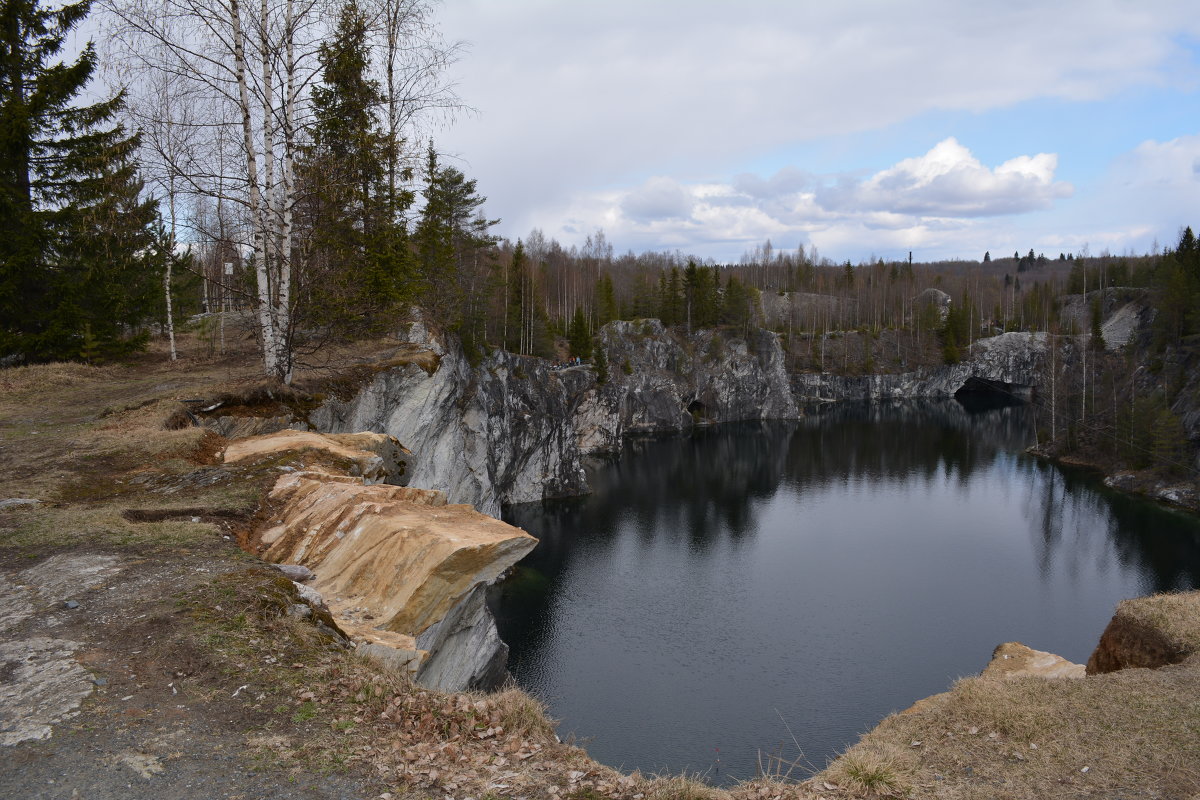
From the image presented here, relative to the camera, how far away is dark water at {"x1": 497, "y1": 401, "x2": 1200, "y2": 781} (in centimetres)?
2480

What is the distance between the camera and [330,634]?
6.92m

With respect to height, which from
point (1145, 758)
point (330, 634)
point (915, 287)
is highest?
point (915, 287)

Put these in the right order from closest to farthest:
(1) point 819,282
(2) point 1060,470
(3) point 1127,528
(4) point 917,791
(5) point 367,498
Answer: (4) point 917,791, (5) point 367,498, (3) point 1127,528, (2) point 1060,470, (1) point 819,282

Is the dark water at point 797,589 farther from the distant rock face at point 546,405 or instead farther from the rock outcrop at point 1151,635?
the rock outcrop at point 1151,635

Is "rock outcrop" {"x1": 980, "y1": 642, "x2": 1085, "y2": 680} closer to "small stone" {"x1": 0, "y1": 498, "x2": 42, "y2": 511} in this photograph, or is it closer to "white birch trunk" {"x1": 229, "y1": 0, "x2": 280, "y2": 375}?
"white birch trunk" {"x1": 229, "y1": 0, "x2": 280, "y2": 375}

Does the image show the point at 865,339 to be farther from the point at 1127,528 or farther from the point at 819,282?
the point at 1127,528

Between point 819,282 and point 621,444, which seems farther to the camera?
point 819,282

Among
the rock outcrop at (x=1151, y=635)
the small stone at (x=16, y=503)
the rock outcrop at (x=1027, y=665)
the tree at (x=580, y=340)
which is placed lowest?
the rock outcrop at (x=1027, y=665)

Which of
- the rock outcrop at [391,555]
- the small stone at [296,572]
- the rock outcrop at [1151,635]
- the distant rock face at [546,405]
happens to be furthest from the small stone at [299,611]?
the rock outcrop at [1151,635]

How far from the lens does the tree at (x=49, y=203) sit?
1894cm

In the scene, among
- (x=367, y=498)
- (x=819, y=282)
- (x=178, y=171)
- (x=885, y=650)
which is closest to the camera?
(x=367, y=498)

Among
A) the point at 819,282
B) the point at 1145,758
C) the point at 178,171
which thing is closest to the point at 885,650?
the point at 1145,758

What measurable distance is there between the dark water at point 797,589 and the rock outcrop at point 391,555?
483cm

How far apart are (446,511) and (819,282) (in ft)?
430
